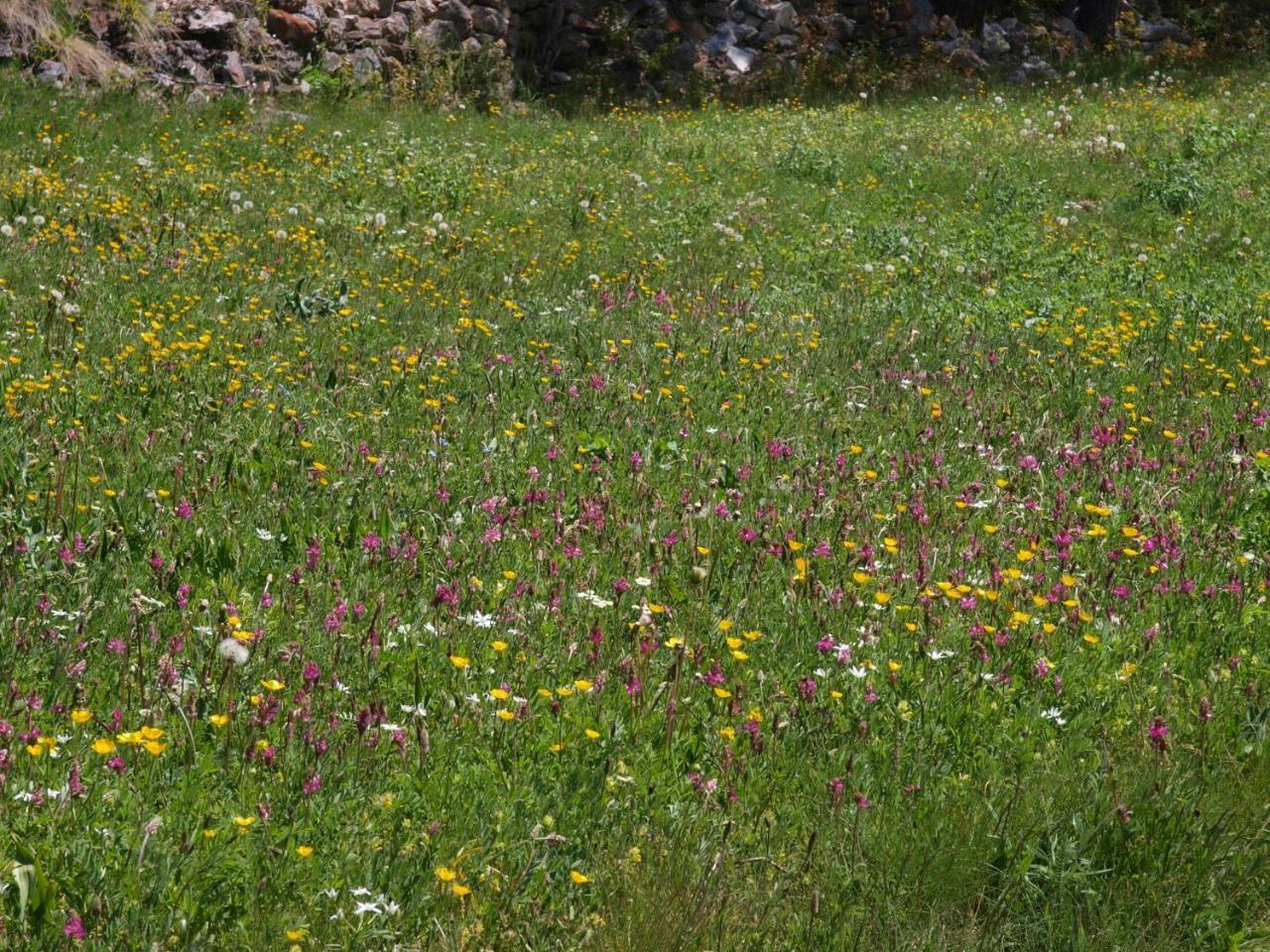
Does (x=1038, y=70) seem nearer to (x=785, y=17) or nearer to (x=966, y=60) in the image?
(x=966, y=60)

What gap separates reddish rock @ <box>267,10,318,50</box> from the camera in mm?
17297

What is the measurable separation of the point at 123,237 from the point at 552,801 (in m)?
7.26

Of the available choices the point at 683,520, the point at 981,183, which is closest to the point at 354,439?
→ the point at 683,520

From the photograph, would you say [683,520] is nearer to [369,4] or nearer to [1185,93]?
[369,4]

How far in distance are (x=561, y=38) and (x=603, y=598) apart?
59.4ft

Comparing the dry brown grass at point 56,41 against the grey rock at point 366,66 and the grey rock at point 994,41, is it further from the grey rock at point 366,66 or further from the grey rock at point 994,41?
the grey rock at point 994,41

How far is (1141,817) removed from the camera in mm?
3562

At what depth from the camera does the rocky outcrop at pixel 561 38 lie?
16.2m

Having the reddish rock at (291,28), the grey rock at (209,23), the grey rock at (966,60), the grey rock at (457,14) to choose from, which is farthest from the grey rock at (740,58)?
the grey rock at (209,23)

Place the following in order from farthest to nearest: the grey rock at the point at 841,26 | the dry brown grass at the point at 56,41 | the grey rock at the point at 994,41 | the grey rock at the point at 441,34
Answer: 1. the grey rock at the point at 994,41
2. the grey rock at the point at 841,26
3. the grey rock at the point at 441,34
4. the dry brown grass at the point at 56,41

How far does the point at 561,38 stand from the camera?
2109cm

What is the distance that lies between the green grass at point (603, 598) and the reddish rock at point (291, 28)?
23.6 feet

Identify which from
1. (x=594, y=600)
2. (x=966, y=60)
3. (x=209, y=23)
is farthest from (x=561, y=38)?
(x=594, y=600)

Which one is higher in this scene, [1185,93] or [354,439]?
[1185,93]
